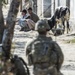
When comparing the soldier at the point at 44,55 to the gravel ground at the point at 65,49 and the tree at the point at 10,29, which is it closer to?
the tree at the point at 10,29

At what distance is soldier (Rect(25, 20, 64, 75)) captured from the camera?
691 cm

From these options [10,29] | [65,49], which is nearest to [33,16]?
[65,49]

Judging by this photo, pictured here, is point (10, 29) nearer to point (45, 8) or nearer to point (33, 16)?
point (33, 16)

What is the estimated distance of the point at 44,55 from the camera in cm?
691

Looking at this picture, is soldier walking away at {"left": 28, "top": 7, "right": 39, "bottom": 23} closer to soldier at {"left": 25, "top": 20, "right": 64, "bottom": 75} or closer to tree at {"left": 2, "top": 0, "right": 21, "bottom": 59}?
tree at {"left": 2, "top": 0, "right": 21, "bottom": 59}

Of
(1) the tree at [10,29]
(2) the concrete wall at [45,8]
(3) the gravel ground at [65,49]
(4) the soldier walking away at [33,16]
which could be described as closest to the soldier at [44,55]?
(1) the tree at [10,29]

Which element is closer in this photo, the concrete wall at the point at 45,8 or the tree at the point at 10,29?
the tree at the point at 10,29

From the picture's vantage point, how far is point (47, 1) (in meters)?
26.8

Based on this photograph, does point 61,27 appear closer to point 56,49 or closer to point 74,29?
point 74,29

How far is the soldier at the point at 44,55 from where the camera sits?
22.7ft

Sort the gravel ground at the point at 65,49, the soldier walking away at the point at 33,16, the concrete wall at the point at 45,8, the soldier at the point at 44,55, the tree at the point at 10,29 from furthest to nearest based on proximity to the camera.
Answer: the concrete wall at the point at 45,8, the soldier walking away at the point at 33,16, the gravel ground at the point at 65,49, the tree at the point at 10,29, the soldier at the point at 44,55

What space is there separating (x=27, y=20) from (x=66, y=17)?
1698 mm

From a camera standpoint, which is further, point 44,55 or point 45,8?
point 45,8

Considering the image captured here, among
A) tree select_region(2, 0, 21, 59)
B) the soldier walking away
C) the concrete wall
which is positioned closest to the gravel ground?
the soldier walking away
